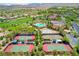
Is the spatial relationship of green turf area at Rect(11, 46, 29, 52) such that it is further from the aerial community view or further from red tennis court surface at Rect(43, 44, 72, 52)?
red tennis court surface at Rect(43, 44, 72, 52)

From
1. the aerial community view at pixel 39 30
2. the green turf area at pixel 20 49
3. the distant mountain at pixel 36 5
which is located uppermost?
the distant mountain at pixel 36 5

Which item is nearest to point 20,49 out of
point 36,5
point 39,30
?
point 39,30

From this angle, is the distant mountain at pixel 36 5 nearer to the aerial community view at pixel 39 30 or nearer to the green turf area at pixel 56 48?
the aerial community view at pixel 39 30

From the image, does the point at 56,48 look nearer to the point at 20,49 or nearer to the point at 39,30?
the point at 39,30

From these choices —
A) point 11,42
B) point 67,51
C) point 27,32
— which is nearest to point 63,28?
point 67,51

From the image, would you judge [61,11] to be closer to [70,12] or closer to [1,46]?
[70,12]

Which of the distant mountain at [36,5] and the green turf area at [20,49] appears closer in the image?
the green turf area at [20,49]

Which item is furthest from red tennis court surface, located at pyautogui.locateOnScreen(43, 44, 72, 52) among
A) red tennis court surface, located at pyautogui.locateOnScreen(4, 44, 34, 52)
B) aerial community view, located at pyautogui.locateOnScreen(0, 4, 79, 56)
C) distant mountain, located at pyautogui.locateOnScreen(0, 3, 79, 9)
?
distant mountain, located at pyautogui.locateOnScreen(0, 3, 79, 9)

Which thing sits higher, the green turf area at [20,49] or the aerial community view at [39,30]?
the aerial community view at [39,30]

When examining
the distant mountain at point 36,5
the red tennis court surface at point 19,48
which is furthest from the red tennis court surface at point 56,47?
the distant mountain at point 36,5
